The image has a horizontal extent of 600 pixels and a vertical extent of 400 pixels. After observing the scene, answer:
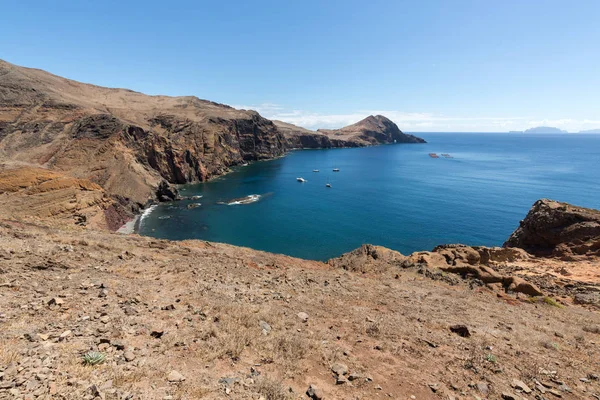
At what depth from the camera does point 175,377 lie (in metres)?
7.49

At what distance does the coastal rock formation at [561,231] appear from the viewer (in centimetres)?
2683

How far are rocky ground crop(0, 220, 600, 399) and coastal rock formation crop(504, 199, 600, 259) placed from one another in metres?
10.7

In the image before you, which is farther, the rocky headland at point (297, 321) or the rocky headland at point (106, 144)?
the rocky headland at point (106, 144)

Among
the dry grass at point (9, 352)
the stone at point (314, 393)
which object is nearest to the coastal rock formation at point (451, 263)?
the stone at point (314, 393)

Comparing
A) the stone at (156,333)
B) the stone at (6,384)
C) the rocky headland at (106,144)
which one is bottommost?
the stone at (156,333)

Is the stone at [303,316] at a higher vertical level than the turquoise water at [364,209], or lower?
higher

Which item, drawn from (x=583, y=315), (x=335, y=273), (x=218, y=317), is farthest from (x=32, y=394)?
(x=583, y=315)

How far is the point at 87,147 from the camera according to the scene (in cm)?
6600

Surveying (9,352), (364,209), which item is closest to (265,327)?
(9,352)

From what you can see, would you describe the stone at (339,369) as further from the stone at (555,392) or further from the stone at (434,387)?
the stone at (555,392)

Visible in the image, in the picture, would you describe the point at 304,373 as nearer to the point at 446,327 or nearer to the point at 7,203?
the point at 446,327

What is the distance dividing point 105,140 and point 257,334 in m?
74.1

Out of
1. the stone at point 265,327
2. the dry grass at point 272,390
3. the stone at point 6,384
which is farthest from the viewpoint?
the stone at point 265,327

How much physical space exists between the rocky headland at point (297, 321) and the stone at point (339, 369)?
53mm
